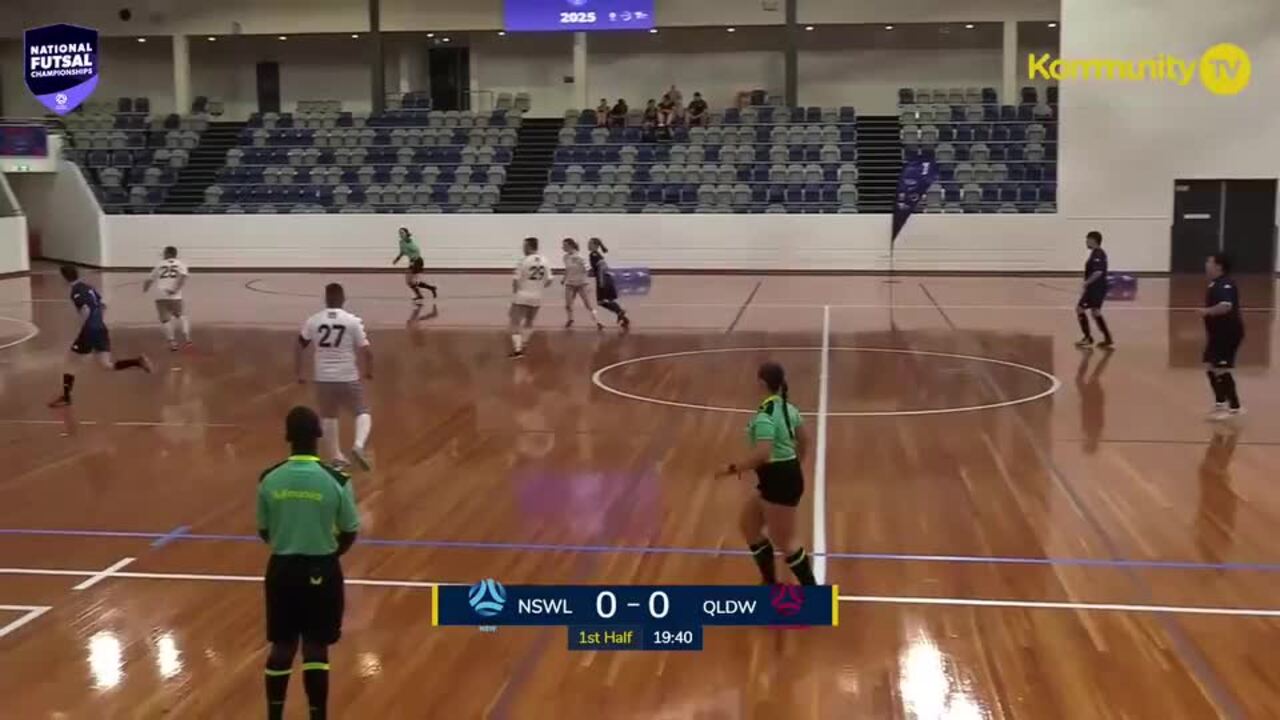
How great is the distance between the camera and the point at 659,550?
346 inches

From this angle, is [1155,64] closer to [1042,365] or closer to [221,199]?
[1042,365]

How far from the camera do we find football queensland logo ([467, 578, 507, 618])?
18.3 feet

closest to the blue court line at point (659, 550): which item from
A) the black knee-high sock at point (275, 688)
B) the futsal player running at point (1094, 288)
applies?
the black knee-high sock at point (275, 688)

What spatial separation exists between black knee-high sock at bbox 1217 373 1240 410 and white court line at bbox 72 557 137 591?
1083 centimetres

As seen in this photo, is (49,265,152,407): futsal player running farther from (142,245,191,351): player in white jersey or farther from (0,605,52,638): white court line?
(0,605,52,638): white court line

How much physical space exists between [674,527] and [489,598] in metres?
3.88

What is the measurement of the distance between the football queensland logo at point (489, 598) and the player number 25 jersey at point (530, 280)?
39.6 feet

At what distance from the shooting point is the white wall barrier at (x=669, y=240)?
32750mm

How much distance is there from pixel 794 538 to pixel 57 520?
19.4 feet

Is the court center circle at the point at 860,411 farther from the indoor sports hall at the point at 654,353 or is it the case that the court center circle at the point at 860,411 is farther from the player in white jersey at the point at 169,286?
the player in white jersey at the point at 169,286

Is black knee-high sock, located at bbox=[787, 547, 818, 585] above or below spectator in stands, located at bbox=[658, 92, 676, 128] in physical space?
below

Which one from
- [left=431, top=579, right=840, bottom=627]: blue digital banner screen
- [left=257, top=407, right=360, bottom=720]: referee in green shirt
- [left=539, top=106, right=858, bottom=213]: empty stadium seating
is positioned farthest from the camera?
[left=539, top=106, right=858, bottom=213]: empty stadium seating

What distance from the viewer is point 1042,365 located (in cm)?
1714

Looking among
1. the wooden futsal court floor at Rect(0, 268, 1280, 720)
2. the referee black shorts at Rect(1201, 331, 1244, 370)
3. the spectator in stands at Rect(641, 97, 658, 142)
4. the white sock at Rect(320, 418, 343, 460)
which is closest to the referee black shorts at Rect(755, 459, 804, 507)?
the wooden futsal court floor at Rect(0, 268, 1280, 720)
